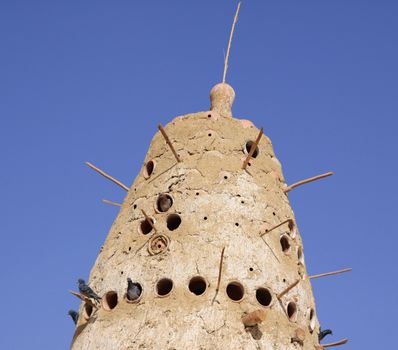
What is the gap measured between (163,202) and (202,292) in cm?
262

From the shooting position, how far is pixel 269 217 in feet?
53.9

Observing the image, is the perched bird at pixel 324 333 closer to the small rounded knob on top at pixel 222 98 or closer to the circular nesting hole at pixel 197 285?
the circular nesting hole at pixel 197 285

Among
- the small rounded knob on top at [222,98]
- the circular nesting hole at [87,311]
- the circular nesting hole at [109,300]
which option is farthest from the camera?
the small rounded knob on top at [222,98]

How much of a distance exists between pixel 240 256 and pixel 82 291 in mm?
3500

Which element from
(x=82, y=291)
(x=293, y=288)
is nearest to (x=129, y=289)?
(x=82, y=291)

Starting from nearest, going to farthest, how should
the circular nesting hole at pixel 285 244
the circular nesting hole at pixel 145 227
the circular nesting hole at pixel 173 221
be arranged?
the circular nesting hole at pixel 173 221 < the circular nesting hole at pixel 145 227 < the circular nesting hole at pixel 285 244

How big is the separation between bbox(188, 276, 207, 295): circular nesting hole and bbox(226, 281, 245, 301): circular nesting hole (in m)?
0.54

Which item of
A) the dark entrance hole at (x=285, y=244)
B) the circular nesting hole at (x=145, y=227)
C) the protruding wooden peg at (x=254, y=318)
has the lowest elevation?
the protruding wooden peg at (x=254, y=318)

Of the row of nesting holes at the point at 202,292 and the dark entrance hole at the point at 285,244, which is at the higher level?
the dark entrance hole at the point at 285,244

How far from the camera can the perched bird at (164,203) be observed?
1638cm

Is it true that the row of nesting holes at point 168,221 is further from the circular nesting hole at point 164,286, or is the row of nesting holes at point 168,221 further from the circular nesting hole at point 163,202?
the circular nesting hole at point 164,286

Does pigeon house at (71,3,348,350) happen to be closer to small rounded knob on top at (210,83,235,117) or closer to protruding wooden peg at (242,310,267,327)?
protruding wooden peg at (242,310,267,327)

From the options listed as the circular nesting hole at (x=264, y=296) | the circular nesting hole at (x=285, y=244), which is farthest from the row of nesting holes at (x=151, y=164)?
the circular nesting hole at (x=264, y=296)

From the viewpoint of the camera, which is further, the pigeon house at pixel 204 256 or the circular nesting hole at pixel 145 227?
the circular nesting hole at pixel 145 227
